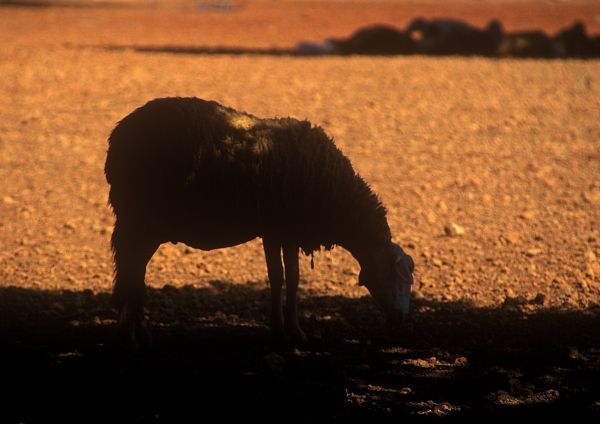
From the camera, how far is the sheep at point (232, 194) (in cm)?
516

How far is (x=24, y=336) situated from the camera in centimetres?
562

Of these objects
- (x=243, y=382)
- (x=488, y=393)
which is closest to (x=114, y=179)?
(x=243, y=382)

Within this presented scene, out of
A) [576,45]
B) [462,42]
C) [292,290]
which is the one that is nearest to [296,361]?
[292,290]

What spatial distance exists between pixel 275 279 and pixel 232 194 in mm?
784

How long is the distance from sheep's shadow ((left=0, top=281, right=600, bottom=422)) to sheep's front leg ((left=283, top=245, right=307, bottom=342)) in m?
0.13

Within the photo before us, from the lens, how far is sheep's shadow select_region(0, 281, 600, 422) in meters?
4.65

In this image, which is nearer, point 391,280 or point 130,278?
point 391,280

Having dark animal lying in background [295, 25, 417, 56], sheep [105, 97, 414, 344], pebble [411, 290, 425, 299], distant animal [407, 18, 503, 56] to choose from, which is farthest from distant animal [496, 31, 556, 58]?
sheep [105, 97, 414, 344]

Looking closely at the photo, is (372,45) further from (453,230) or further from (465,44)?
(453,230)

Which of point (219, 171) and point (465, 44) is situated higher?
point (465, 44)

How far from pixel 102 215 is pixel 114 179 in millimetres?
3473

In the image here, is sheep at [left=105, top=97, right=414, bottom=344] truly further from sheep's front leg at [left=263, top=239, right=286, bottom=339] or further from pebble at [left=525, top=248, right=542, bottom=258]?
pebble at [left=525, top=248, right=542, bottom=258]

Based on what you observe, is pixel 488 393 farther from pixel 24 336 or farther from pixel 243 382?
pixel 24 336

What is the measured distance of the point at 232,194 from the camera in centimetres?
517
